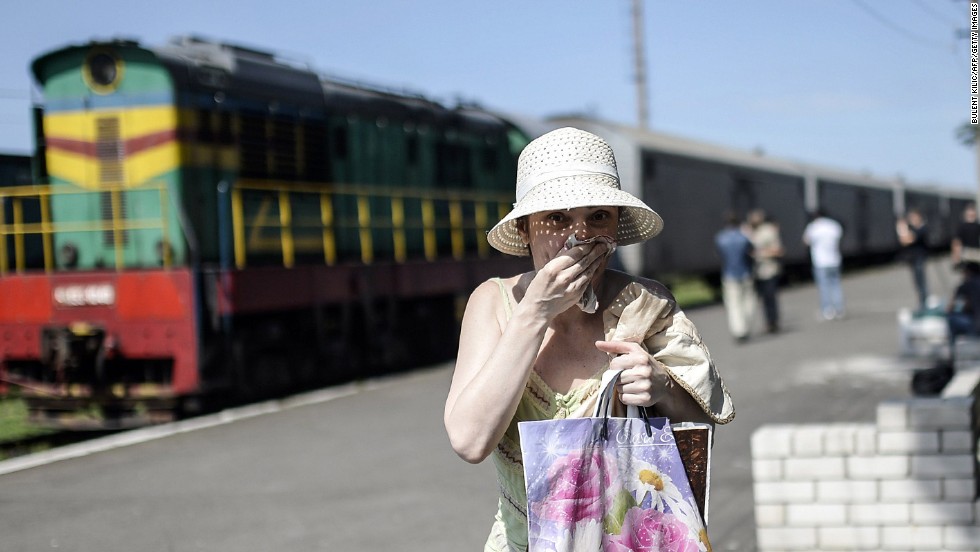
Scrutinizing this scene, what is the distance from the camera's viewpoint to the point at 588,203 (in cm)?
237

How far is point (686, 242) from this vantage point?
84.5 feet

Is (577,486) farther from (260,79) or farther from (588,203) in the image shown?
(260,79)

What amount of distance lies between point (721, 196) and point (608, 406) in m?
26.8

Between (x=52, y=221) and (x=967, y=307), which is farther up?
(x=52, y=221)

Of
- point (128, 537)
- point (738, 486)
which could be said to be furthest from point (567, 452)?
point (738, 486)

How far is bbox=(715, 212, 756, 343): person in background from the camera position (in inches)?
611

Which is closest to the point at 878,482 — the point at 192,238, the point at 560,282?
the point at 560,282

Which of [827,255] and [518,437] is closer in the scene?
[518,437]

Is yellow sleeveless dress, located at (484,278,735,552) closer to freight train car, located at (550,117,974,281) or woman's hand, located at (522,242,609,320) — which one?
woman's hand, located at (522,242,609,320)

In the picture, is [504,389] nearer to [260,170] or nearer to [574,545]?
[574,545]

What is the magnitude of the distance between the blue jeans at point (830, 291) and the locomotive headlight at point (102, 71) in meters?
12.0

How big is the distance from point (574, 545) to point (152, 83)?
33.4 feet

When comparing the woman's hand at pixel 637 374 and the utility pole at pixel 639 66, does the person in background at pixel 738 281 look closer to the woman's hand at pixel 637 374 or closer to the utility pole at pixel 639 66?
the woman's hand at pixel 637 374

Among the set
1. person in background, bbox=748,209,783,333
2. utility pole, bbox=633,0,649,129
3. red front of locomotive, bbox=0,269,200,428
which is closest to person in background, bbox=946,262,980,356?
person in background, bbox=748,209,783,333
